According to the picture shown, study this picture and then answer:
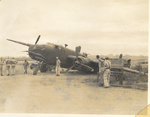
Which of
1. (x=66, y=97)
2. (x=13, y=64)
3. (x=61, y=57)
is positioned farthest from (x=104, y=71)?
(x=13, y=64)

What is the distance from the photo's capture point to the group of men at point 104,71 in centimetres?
419

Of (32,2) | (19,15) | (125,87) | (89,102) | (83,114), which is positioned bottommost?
(83,114)

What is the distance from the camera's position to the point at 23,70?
480 cm

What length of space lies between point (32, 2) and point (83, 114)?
2814 mm

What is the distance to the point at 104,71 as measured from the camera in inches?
169

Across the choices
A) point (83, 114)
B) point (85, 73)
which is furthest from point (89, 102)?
point (85, 73)

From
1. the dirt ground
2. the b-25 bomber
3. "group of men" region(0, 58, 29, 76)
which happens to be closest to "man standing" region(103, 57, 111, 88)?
the dirt ground

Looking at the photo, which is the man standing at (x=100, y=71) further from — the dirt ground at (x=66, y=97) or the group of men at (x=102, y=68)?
the dirt ground at (x=66, y=97)

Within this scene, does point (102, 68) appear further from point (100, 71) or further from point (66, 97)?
point (66, 97)

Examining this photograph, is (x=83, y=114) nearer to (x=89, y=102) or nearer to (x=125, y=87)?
(x=89, y=102)

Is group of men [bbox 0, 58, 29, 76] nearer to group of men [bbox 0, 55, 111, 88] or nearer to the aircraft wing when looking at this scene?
group of men [bbox 0, 55, 111, 88]

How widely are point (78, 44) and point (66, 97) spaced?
50.1 inches

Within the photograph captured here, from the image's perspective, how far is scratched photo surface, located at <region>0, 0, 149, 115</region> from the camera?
154 inches

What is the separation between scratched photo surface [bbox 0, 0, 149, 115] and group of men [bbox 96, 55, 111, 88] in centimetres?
11
